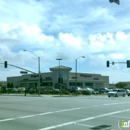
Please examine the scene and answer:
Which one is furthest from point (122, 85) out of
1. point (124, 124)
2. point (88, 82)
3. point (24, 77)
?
point (124, 124)

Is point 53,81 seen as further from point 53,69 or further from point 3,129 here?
point 3,129

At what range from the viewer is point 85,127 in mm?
11680

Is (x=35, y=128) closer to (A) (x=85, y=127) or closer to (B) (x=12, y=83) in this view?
(A) (x=85, y=127)

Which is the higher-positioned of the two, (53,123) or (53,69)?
(53,69)

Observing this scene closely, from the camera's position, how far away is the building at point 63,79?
109450 millimetres

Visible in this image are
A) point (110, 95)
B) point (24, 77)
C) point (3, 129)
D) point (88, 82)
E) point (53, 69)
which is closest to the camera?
point (3, 129)

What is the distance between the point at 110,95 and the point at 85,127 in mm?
42320

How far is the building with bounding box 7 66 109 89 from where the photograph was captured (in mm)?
109450

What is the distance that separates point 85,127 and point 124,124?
6.75 feet

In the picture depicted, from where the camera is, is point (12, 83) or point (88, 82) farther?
point (12, 83)

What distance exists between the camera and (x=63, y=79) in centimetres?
10881

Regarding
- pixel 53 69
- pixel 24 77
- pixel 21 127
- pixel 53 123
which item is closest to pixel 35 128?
pixel 21 127

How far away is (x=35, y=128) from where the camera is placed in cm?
1141

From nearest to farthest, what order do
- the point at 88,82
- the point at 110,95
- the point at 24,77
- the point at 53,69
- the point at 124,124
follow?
the point at 124,124
the point at 110,95
the point at 53,69
the point at 88,82
the point at 24,77
